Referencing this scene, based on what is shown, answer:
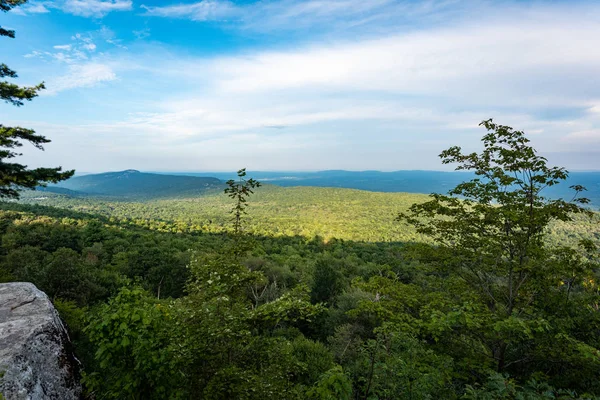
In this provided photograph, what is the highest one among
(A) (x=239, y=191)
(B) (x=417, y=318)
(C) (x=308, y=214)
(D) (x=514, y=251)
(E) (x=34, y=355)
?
(A) (x=239, y=191)

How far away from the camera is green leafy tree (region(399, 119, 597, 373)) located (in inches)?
283

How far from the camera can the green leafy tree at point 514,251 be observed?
7.18m

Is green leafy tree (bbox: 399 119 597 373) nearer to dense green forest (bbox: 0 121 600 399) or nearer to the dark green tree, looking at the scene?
dense green forest (bbox: 0 121 600 399)

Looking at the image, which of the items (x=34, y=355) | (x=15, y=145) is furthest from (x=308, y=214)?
(x=34, y=355)

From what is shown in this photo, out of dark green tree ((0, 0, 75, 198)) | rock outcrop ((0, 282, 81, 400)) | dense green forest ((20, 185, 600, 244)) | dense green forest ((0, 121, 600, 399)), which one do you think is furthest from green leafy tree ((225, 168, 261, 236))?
dense green forest ((20, 185, 600, 244))

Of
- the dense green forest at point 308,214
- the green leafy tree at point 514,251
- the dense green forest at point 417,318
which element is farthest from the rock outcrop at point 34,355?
the dense green forest at point 308,214

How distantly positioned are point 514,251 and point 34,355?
11540 mm

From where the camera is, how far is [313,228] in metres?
108

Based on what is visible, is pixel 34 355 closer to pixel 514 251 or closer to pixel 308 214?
pixel 514 251

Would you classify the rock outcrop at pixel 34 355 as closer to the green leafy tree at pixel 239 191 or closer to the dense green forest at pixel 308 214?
the green leafy tree at pixel 239 191

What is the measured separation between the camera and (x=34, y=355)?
472 centimetres

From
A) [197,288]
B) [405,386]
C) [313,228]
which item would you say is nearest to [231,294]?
[197,288]

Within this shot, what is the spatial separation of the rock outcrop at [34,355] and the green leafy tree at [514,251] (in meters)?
8.67

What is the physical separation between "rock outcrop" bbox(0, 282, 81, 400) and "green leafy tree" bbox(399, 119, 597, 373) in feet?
28.4
